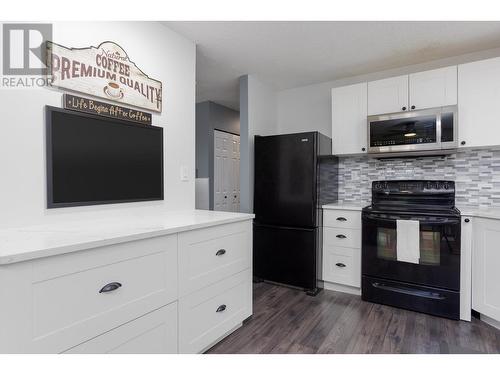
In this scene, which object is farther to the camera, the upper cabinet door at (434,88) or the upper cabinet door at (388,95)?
the upper cabinet door at (388,95)

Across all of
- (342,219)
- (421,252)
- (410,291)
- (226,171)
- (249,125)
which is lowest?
(410,291)

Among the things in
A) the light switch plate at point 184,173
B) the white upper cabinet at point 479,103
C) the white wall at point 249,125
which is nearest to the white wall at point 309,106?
the white wall at point 249,125

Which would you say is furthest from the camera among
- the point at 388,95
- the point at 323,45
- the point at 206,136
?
the point at 206,136

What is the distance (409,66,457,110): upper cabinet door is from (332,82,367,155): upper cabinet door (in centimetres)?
45

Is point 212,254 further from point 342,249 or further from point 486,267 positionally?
point 486,267

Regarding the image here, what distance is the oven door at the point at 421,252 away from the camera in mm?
2271

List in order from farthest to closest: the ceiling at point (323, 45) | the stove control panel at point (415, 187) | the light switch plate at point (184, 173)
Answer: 1. the stove control panel at point (415, 187)
2. the light switch plate at point (184, 173)
3. the ceiling at point (323, 45)

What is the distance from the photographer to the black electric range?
89.7 inches

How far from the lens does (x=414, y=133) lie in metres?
2.60

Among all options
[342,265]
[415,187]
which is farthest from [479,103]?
[342,265]

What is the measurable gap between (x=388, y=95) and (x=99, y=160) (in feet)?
8.81

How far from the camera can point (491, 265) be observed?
2.12 m

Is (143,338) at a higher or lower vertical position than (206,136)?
lower

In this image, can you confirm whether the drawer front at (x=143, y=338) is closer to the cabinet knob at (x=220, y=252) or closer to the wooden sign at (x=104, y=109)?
the cabinet knob at (x=220, y=252)
